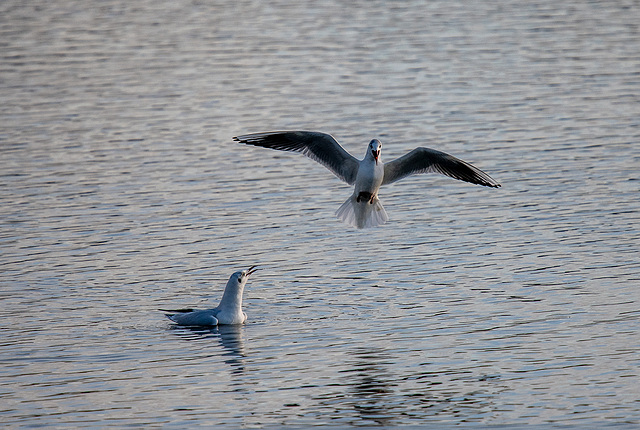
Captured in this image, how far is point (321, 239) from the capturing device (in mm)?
17562

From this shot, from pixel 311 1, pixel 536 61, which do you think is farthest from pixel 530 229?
pixel 311 1

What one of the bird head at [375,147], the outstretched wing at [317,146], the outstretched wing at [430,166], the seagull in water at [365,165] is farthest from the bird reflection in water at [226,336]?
the outstretched wing at [430,166]

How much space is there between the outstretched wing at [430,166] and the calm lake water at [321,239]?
4.32 ft

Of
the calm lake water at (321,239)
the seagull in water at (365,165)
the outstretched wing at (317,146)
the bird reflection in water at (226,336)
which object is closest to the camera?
the calm lake water at (321,239)

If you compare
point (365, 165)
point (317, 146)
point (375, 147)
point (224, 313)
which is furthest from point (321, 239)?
point (224, 313)

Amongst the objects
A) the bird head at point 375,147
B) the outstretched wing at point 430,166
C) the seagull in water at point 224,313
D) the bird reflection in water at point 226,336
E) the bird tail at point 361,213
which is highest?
the bird head at point 375,147

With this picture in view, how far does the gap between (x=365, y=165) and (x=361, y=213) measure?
681 mm

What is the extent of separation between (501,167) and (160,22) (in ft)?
75.4

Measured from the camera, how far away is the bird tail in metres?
15.2

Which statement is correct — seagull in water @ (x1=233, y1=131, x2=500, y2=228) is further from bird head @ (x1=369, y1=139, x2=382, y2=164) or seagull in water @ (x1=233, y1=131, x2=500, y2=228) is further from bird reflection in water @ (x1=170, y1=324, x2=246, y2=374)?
bird reflection in water @ (x1=170, y1=324, x2=246, y2=374)

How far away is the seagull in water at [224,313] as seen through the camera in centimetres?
1393

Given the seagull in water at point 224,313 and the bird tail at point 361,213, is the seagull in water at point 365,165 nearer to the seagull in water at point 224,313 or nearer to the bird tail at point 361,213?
the bird tail at point 361,213

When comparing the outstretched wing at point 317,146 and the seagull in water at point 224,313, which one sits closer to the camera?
the seagull in water at point 224,313

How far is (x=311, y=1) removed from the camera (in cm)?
4688
